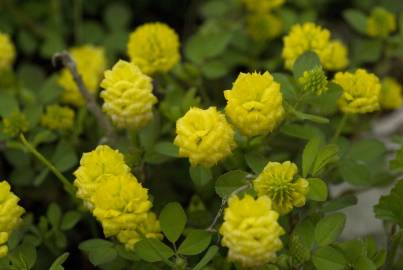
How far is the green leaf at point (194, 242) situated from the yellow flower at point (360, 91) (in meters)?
0.45

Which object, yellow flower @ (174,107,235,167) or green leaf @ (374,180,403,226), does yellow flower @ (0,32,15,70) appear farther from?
green leaf @ (374,180,403,226)

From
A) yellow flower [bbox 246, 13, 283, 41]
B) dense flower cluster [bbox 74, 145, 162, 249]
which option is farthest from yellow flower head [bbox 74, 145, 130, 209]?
yellow flower [bbox 246, 13, 283, 41]

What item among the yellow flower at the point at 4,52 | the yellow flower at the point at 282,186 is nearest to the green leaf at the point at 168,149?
the yellow flower at the point at 282,186

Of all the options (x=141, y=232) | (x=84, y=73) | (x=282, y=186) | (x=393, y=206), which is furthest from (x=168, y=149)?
(x=84, y=73)

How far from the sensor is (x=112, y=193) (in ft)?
4.01

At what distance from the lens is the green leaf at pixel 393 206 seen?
1.42 m

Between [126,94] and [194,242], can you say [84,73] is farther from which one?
[194,242]

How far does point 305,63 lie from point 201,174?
0.35 metres

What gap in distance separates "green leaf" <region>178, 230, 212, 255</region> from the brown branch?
48 centimetres

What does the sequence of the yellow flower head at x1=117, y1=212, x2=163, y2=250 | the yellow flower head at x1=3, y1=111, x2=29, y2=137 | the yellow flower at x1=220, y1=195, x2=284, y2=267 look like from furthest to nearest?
1. the yellow flower head at x1=3, y1=111, x2=29, y2=137
2. the yellow flower head at x1=117, y1=212, x2=163, y2=250
3. the yellow flower at x1=220, y1=195, x2=284, y2=267

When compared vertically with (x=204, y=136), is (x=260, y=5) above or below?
above

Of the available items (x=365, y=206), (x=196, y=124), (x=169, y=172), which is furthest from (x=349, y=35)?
(x=196, y=124)

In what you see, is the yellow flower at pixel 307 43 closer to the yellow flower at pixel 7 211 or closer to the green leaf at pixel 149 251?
the green leaf at pixel 149 251

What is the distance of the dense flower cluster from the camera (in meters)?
1.22
